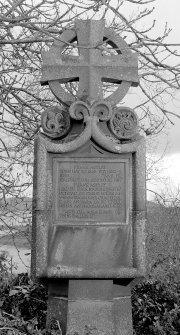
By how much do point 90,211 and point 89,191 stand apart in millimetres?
192

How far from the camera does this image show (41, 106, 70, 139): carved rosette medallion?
5715 mm

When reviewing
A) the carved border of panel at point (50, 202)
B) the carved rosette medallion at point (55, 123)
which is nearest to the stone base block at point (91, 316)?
the carved border of panel at point (50, 202)

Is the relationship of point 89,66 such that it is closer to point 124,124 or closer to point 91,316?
point 124,124

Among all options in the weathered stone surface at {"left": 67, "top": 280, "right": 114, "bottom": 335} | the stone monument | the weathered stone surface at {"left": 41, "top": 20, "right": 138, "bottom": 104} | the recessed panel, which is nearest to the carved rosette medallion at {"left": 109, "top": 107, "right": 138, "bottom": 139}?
the stone monument

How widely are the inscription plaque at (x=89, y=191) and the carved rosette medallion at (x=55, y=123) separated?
27cm

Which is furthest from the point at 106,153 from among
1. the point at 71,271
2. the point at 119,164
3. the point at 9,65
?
the point at 9,65

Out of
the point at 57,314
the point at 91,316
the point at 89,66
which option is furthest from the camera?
the point at 89,66

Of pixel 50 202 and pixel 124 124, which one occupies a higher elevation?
pixel 124 124

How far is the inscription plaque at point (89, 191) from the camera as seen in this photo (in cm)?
561

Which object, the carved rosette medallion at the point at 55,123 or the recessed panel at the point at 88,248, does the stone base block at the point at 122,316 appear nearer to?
the recessed panel at the point at 88,248

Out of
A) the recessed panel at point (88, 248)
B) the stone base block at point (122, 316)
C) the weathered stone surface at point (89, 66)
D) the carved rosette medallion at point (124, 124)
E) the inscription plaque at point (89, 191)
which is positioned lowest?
the stone base block at point (122, 316)

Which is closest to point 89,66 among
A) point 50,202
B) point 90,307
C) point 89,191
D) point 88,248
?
point 89,191

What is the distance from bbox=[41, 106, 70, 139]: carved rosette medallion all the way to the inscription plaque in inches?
10.5

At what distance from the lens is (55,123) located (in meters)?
5.73
